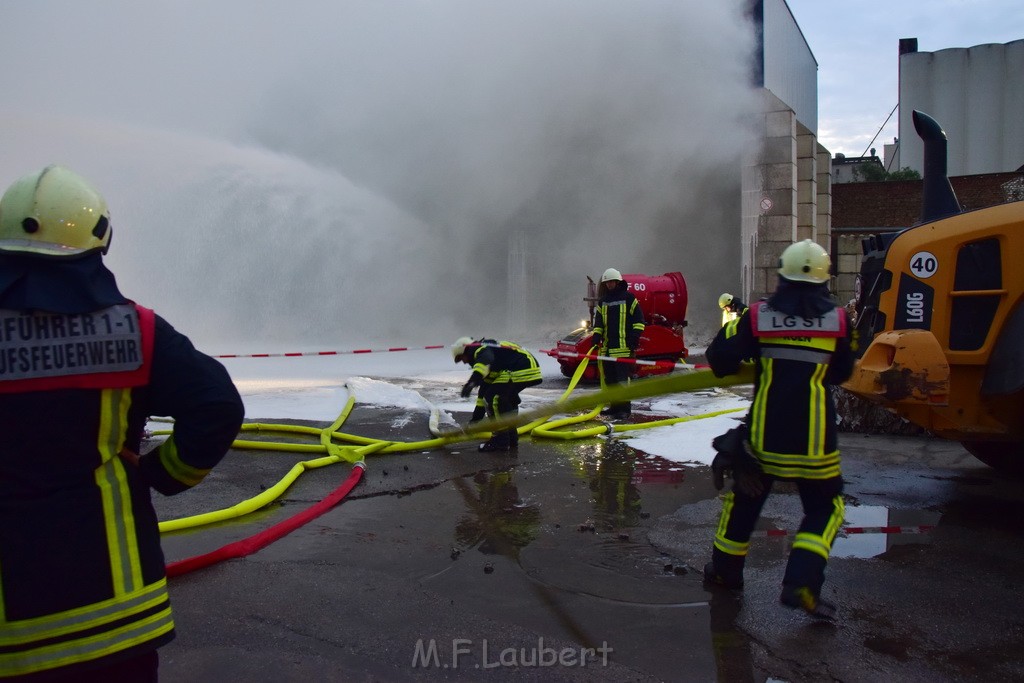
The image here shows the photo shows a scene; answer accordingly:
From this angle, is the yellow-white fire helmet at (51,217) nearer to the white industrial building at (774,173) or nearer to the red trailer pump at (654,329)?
the red trailer pump at (654,329)

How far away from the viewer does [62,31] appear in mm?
14414

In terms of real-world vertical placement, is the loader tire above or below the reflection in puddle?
above

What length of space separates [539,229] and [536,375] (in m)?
12.3

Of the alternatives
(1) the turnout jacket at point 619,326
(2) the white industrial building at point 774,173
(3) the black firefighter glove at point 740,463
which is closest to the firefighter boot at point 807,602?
(3) the black firefighter glove at point 740,463

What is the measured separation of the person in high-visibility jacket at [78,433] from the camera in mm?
1559

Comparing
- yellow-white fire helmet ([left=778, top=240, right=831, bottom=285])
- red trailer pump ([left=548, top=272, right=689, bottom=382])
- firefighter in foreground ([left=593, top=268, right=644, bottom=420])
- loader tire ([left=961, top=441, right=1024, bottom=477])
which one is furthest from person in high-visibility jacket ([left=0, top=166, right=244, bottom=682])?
red trailer pump ([left=548, top=272, right=689, bottom=382])

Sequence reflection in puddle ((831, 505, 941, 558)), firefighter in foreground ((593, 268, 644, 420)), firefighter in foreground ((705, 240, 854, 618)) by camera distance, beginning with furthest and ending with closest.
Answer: firefighter in foreground ((593, 268, 644, 420)) → reflection in puddle ((831, 505, 941, 558)) → firefighter in foreground ((705, 240, 854, 618))

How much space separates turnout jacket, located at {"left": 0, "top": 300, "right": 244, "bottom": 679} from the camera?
5.10 feet

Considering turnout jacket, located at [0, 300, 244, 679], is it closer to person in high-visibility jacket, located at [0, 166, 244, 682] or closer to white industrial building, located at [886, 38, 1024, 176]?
person in high-visibility jacket, located at [0, 166, 244, 682]

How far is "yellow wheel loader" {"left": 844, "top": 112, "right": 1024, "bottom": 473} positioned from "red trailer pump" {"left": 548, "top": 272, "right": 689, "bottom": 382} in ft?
20.7

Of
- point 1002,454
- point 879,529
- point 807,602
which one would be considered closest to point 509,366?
point 879,529

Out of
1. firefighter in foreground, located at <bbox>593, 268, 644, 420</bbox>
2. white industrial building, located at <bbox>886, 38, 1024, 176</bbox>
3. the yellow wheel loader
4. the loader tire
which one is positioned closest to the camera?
the yellow wheel loader

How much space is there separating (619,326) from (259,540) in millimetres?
5276

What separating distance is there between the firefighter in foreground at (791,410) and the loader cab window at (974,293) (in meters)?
1.61
